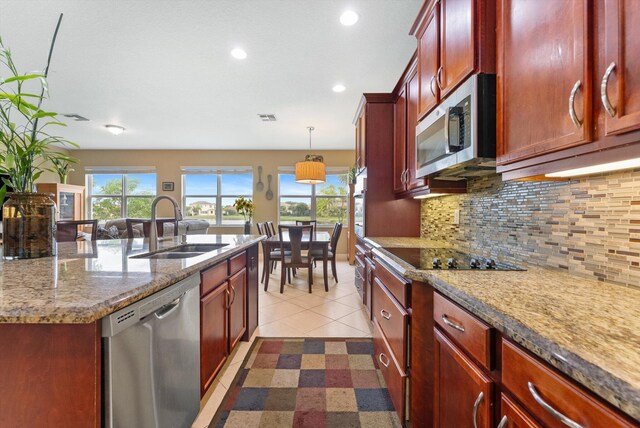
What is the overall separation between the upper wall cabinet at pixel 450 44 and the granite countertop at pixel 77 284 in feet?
5.01

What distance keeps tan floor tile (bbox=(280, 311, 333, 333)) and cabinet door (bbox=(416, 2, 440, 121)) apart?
2061mm

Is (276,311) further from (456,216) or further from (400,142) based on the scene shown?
(400,142)

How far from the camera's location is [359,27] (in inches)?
93.5

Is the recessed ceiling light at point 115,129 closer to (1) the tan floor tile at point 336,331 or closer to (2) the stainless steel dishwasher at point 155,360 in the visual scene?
(1) the tan floor tile at point 336,331

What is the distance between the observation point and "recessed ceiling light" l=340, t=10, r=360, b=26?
86.6 inches

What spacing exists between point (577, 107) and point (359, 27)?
2.05 metres

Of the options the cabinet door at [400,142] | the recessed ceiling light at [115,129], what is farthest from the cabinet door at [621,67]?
the recessed ceiling light at [115,129]

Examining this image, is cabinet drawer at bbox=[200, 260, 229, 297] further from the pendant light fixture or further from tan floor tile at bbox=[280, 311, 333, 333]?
the pendant light fixture

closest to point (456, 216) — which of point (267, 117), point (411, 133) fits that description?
point (411, 133)

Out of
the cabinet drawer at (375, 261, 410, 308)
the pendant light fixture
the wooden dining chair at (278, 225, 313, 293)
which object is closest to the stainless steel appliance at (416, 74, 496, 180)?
the cabinet drawer at (375, 261, 410, 308)

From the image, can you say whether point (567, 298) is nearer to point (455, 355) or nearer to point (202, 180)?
point (455, 355)

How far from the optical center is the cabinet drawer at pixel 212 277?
4.76 ft

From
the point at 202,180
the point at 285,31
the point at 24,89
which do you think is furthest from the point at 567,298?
the point at 202,180

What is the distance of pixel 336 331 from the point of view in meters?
2.63
